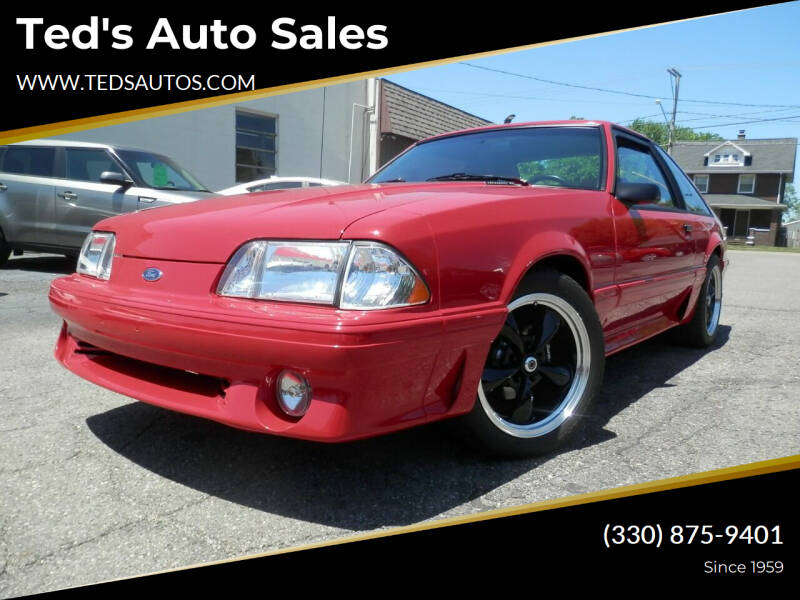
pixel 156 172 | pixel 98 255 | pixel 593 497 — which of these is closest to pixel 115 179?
pixel 156 172

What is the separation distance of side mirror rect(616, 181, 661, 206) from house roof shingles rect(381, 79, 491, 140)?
35.2ft

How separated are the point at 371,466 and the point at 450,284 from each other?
2.47 ft

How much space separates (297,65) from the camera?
8133 mm

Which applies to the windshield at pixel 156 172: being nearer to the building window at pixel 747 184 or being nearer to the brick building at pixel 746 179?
the brick building at pixel 746 179

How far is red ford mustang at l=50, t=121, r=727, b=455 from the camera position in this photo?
174 centimetres

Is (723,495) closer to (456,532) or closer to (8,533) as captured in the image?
(456,532)

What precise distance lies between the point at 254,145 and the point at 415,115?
4.95m

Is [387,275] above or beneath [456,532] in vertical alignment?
above

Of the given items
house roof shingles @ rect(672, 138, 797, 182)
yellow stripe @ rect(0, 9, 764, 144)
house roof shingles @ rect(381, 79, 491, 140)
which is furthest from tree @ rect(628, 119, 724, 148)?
yellow stripe @ rect(0, 9, 764, 144)

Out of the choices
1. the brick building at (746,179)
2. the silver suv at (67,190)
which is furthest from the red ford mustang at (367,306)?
the brick building at (746,179)

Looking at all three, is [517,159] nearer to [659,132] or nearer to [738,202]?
[738,202]

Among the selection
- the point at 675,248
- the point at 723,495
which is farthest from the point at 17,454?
the point at 675,248

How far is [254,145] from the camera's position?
38.8ft

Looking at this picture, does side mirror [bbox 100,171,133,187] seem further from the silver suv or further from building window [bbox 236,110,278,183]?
building window [bbox 236,110,278,183]
